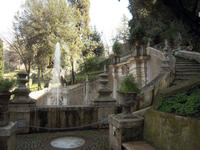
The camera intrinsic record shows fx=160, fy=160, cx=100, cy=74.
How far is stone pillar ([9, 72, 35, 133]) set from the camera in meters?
5.83

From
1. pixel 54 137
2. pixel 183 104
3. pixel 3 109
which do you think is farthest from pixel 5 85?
pixel 183 104

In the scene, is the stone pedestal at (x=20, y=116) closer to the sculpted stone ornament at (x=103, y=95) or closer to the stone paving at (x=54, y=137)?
the stone paving at (x=54, y=137)

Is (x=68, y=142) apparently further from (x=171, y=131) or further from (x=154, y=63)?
(x=154, y=63)

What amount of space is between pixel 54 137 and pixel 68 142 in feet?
2.49

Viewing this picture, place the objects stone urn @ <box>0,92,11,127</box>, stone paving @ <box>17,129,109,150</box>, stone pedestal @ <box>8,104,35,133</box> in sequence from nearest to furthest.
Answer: stone urn @ <box>0,92,11,127</box>
stone paving @ <box>17,129,109,150</box>
stone pedestal @ <box>8,104,35,133</box>

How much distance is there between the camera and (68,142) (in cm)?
502

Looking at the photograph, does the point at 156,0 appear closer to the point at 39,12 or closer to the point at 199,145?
the point at 199,145

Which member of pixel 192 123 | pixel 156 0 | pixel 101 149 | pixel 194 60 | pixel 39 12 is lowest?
pixel 101 149

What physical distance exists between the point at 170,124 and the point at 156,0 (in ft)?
15.5

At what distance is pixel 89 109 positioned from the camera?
659 centimetres

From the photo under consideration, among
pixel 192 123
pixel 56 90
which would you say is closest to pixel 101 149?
pixel 192 123

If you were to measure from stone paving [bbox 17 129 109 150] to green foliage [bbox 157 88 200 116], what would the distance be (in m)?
2.17

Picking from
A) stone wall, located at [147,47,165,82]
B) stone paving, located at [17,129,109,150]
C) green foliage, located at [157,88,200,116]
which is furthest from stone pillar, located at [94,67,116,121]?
stone wall, located at [147,47,165,82]

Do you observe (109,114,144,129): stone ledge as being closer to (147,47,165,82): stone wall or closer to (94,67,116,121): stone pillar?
(94,67,116,121): stone pillar
